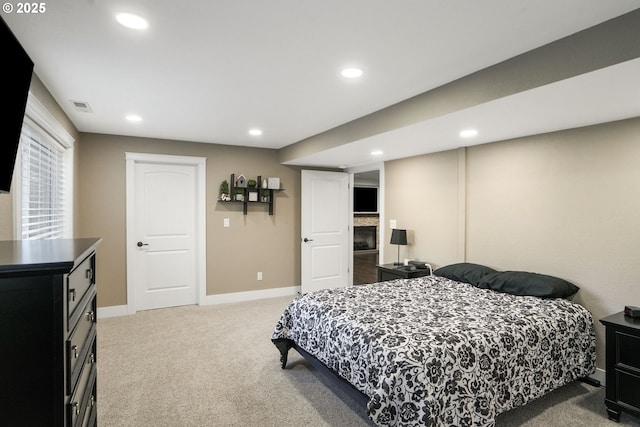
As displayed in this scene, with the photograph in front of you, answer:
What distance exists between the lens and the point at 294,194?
570 cm

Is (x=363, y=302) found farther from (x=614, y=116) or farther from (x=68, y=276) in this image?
(x=614, y=116)

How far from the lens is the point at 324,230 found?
581 cm

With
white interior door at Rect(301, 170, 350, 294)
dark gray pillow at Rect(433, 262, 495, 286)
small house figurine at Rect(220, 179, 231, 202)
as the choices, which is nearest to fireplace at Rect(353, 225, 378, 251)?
white interior door at Rect(301, 170, 350, 294)

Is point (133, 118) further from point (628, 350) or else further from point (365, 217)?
point (365, 217)

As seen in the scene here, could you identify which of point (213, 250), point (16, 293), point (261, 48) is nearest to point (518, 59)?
point (261, 48)

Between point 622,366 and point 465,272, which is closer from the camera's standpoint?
point 622,366

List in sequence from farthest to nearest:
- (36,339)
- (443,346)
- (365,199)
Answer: (365,199), (443,346), (36,339)

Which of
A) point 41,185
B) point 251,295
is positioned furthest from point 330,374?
point 251,295

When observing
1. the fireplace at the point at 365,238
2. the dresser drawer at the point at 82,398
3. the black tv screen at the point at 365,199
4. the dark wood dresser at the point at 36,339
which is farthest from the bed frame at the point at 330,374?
the fireplace at the point at 365,238

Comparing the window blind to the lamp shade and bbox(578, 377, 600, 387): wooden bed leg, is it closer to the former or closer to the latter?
the lamp shade

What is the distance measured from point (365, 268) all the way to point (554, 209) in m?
5.36

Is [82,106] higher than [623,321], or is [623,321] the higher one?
[82,106]

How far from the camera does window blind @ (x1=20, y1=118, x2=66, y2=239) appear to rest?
2.64 meters

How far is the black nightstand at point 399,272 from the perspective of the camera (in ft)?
13.8
